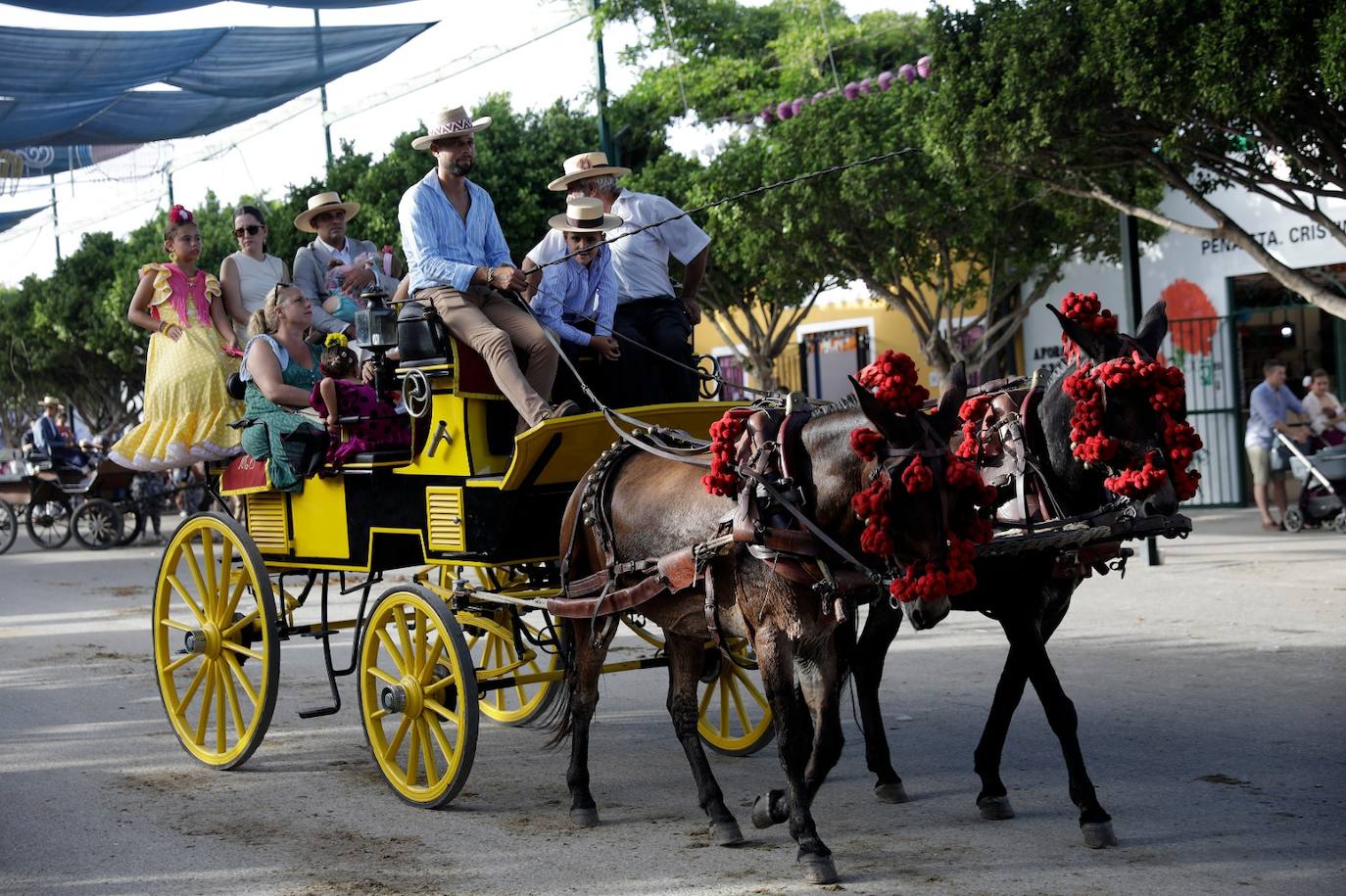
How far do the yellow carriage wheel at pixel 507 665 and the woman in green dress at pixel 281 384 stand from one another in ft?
3.91

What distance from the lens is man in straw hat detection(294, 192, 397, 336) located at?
8.35m

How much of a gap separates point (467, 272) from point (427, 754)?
2.10m

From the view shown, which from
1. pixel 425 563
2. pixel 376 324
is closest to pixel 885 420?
pixel 425 563

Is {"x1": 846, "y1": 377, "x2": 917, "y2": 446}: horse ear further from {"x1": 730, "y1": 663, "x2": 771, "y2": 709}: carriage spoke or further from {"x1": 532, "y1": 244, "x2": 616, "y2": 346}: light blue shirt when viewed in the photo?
{"x1": 532, "y1": 244, "x2": 616, "y2": 346}: light blue shirt

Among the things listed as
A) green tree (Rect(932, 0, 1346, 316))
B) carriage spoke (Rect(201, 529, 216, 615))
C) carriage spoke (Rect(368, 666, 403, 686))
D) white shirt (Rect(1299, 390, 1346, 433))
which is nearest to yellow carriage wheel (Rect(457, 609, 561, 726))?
carriage spoke (Rect(368, 666, 403, 686))

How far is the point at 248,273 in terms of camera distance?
8492mm

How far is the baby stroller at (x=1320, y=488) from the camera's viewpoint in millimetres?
14742

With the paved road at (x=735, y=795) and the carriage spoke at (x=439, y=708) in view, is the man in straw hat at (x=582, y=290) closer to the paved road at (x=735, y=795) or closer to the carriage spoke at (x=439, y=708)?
the carriage spoke at (x=439, y=708)

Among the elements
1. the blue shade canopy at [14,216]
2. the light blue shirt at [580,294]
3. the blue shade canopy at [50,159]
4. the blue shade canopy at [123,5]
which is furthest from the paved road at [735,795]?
the blue shade canopy at [14,216]

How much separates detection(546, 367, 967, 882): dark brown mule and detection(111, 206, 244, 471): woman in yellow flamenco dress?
3.04m

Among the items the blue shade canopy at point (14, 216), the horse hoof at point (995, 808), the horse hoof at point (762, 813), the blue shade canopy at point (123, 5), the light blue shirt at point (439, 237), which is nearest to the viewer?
the horse hoof at point (762, 813)

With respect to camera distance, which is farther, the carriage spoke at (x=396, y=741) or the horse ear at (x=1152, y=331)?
the carriage spoke at (x=396, y=741)

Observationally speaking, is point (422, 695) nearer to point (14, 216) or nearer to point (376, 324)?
point (376, 324)

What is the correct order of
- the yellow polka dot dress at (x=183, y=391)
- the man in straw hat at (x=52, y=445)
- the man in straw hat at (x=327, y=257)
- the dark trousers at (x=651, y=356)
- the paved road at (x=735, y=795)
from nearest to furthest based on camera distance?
the paved road at (x=735, y=795) → the dark trousers at (x=651, y=356) → the yellow polka dot dress at (x=183, y=391) → the man in straw hat at (x=327, y=257) → the man in straw hat at (x=52, y=445)
